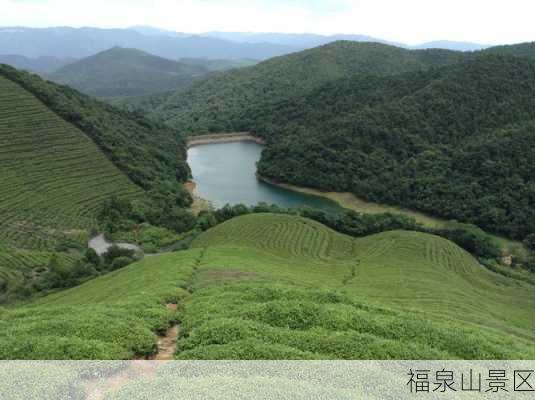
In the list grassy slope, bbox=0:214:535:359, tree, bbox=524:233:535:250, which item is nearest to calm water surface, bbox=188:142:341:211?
tree, bbox=524:233:535:250

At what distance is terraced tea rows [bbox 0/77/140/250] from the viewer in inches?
1799

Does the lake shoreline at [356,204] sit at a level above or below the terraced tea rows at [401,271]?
below

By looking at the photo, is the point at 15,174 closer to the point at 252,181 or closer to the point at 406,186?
the point at 252,181

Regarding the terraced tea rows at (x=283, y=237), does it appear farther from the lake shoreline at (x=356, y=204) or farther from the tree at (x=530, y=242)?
the tree at (x=530, y=242)

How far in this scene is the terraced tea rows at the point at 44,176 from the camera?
4569cm

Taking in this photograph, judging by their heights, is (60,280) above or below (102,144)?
below

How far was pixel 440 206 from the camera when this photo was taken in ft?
217

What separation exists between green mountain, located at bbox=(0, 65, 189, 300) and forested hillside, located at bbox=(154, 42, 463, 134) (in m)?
47.1

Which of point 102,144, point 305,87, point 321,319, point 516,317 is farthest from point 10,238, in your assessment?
point 305,87

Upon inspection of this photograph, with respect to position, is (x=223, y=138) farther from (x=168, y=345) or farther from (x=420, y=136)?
(x=168, y=345)

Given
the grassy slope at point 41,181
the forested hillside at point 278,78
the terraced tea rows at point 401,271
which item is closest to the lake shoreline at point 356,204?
the terraced tea rows at point 401,271

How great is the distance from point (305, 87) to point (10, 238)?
108 metres

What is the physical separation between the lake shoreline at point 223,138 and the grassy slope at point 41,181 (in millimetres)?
45851

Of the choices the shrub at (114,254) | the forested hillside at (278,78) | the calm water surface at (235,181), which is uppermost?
the forested hillside at (278,78)
